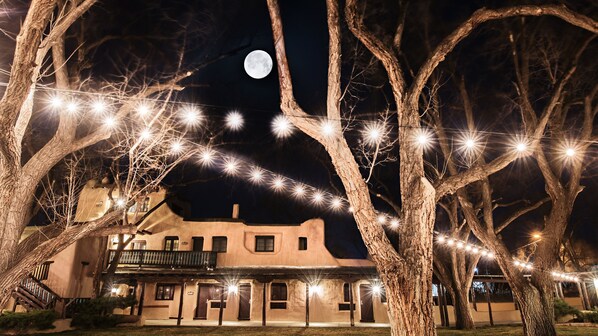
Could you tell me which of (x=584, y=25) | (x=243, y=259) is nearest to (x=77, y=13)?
(x=584, y=25)

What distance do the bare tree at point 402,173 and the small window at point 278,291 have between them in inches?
732

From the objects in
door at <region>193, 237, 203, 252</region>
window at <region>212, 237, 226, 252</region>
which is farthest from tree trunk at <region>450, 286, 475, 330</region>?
door at <region>193, 237, 203, 252</region>

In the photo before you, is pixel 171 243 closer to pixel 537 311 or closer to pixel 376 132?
pixel 376 132

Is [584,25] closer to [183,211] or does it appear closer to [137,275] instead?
[137,275]

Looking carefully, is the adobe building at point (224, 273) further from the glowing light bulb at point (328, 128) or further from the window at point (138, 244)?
the glowing light bulb at point (328, 128)

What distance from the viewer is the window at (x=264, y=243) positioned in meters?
23.0

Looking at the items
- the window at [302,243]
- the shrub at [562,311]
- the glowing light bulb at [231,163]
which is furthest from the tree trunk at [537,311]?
the window at [302,243]

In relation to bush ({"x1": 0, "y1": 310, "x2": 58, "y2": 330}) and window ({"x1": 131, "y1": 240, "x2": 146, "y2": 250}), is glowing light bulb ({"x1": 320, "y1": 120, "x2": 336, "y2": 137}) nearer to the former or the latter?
bush ({"x1": 0, "y1": 310, "x2": 58, "y2": 330})

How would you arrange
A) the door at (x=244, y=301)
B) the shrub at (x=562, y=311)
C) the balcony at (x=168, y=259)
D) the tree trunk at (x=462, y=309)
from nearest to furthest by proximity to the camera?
the tree trunk at (x=462, y=309) < the shrub at (x=562, y=311) < the balcony at (x=168, y=259) < the door at (x=244, y=301)

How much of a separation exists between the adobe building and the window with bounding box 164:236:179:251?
7 centimetres

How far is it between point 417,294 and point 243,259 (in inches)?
751

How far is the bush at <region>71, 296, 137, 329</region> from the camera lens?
15.5 m

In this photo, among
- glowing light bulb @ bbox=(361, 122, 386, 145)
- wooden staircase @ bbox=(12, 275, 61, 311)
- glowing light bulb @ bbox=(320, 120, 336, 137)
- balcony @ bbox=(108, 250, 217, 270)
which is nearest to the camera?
glowing light bulb @ bbox=(320, 120, 336, 137)

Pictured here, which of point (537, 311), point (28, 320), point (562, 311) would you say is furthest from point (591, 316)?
point (28, 320)
